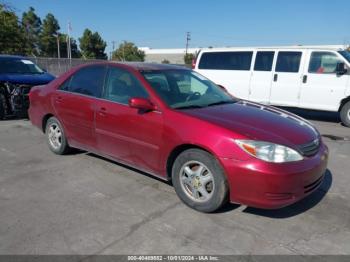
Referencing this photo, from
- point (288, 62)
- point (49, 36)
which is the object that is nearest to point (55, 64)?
point (288, 62)

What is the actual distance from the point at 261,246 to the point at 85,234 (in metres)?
1.61

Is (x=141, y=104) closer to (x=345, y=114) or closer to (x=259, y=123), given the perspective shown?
(x=259, y=123)

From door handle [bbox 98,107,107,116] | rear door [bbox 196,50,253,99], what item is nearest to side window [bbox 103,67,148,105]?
door handle [bbox 98,107,107,116]

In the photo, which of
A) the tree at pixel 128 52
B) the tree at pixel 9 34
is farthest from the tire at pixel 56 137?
the tree at pixel 128 52

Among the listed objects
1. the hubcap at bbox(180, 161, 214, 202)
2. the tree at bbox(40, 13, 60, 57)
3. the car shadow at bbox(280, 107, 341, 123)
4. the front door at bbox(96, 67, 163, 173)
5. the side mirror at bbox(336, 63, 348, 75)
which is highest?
the tree at bbox(40, 13, 60, 57)

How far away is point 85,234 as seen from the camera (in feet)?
10.6

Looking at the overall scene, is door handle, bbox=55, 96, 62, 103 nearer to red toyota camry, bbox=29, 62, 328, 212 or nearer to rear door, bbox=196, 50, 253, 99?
red toyota camry, bbox=29, 62, 328, 212

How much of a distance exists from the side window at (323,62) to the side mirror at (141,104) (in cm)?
659

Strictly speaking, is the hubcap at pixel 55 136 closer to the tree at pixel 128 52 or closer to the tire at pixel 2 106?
the tire at pixel 2 106

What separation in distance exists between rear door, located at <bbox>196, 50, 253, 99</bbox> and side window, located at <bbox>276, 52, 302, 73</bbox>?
2.84 ft

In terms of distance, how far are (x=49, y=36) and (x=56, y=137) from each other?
74.3m

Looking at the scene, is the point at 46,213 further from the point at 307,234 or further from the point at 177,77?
the point at 307,234

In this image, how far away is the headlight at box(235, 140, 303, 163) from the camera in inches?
129

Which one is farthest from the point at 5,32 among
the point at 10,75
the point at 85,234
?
the point at 85,234
